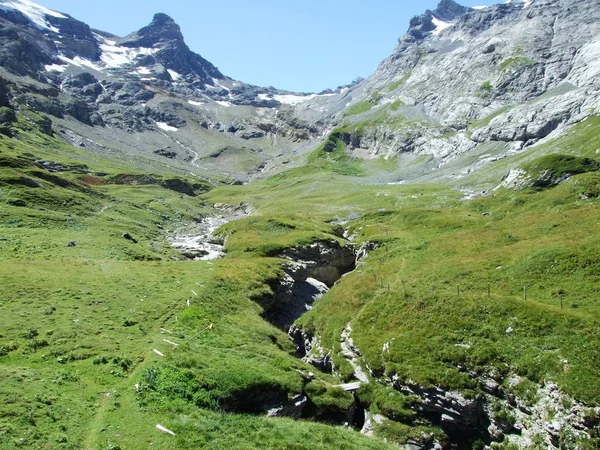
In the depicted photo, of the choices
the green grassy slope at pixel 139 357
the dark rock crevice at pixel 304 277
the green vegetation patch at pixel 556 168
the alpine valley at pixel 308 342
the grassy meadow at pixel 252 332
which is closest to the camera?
the green grassy slope at pixel 139 357

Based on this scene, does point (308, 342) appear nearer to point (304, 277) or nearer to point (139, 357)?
point (304, 277)

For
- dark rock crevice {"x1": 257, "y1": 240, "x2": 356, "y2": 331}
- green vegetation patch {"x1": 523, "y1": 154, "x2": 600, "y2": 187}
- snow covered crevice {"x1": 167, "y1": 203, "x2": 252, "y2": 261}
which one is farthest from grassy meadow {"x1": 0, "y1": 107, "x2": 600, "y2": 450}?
green vegetation patch {"x1": 523, "y1": 154, "x2": 600, "y2": 187}

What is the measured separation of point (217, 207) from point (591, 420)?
Answer: 163 meters

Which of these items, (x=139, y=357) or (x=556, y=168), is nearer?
(x=139, y=357)

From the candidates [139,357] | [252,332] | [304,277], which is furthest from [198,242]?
[139,357]

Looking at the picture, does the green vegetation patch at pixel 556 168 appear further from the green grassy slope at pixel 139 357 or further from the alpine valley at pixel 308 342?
the green grassy slope at pixel 139 357

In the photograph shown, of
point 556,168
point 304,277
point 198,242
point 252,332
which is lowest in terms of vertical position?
point 252,332

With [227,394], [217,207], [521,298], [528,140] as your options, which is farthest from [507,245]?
[528,140]

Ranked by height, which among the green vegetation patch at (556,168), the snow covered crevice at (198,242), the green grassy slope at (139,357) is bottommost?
the green grassy slope at (139,357)

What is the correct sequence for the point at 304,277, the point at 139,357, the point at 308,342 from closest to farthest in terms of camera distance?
the point at 139,357
the point at 308,342
the point at 304,277

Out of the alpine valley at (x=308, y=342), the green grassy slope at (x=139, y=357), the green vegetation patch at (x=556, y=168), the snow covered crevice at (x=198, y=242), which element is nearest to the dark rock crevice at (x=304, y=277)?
the alpine valley at (x=308, y=342)

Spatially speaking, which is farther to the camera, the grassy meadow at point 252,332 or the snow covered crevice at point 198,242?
the snow covered crevice at point 198,242

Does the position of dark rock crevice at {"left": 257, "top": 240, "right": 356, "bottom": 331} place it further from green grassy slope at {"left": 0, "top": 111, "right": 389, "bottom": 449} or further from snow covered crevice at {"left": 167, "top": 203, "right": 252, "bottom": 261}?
snow covered crevice at {"left": 167, "top": 203, "right": 252, "bottom": 261}

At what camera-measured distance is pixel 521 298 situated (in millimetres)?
33188
